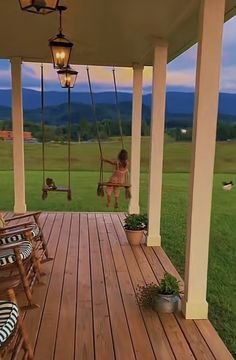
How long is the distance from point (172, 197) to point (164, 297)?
213 inches

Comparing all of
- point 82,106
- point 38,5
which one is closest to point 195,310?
point 38,5

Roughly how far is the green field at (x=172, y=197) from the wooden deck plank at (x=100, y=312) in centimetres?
106

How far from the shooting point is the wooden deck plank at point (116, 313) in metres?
2.36

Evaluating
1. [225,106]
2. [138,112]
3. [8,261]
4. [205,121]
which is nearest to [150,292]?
[8,261]

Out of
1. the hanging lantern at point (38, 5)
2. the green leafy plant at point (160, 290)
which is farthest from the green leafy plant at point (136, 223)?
the hanging lantern at point (38, 5)

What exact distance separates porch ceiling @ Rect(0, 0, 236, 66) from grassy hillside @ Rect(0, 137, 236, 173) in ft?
7.39

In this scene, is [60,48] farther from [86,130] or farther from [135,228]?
[86,130]

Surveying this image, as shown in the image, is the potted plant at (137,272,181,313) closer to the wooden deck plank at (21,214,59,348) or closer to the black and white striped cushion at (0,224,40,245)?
the wooden deck plank at (21,214,59,348)

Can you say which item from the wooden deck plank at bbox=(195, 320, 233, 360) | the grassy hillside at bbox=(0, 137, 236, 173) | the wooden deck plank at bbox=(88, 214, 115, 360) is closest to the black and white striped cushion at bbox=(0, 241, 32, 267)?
the wooden deck plank at bbox=(88, 214, 115, 360)

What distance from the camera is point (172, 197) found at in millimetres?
8195

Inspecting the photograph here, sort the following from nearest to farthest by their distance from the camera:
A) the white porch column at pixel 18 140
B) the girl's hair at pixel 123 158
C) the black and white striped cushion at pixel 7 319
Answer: the black and white striped cushion at pixel 7 319 → the girl's hair at pixel 123 158 → the white porch column at pixel 18 140

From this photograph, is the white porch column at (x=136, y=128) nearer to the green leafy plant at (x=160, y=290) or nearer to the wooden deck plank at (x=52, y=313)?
the wooden deck plank at (x=52, y=313)

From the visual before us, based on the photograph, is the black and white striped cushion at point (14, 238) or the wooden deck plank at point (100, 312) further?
the black and white striped cushion at point (14, 238)

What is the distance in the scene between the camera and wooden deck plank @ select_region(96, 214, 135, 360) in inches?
92.8
